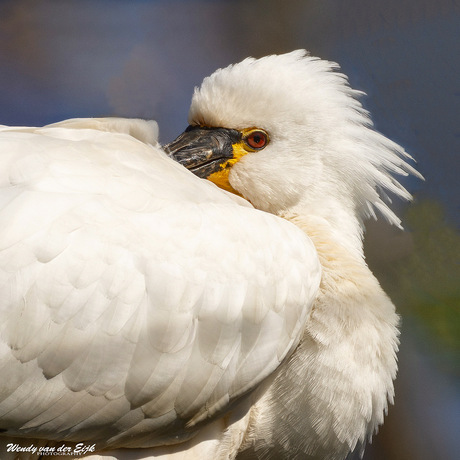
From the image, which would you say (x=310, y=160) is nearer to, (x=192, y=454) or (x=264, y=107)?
(x=264, y=107)

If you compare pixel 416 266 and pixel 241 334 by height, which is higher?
pixel 241 334

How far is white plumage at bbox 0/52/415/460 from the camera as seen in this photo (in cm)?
139

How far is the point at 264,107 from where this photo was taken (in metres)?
2.17

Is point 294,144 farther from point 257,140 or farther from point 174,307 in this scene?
point 174,307

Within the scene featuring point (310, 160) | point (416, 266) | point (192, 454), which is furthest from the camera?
point (416, 266)

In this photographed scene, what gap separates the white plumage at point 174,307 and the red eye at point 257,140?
6.6 inches

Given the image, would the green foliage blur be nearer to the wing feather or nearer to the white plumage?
the white plumage

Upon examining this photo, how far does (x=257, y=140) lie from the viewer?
2.20 metres

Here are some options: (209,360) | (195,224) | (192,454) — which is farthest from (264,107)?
(192,454)

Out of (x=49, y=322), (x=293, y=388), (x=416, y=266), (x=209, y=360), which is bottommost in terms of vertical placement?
(x=416, y=266)

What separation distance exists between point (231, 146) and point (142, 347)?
934 mm

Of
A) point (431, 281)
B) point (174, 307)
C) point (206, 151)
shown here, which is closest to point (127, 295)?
point (174, 307)

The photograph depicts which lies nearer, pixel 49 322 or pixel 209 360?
pixel 49 322

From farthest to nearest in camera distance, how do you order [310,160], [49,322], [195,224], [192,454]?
1. [310,160]
2. [192,454]
3. [195,224]
4. [49,322]
